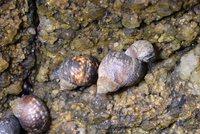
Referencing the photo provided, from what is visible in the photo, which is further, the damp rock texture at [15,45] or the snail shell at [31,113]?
the snail shell at [31,113]

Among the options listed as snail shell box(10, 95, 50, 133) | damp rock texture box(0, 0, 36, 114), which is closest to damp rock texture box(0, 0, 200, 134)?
damp rock texture box(0, 0, 36, 114)

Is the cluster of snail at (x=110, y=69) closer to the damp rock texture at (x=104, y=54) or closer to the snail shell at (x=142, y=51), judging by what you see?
the snail shell at (x=142, y=51)

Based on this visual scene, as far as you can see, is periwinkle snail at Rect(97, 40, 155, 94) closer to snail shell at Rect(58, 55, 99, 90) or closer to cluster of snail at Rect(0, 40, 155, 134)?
cluster of snail at Rect(0, 40, 155, 134)

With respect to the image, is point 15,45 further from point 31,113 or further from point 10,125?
point 10,125

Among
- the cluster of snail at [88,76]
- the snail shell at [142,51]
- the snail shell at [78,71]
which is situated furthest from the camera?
the snail shell at [78,71]

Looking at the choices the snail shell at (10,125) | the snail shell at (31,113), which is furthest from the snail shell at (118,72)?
the snail shell at (10,125)

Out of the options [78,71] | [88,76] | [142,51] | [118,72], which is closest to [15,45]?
[78,71]
